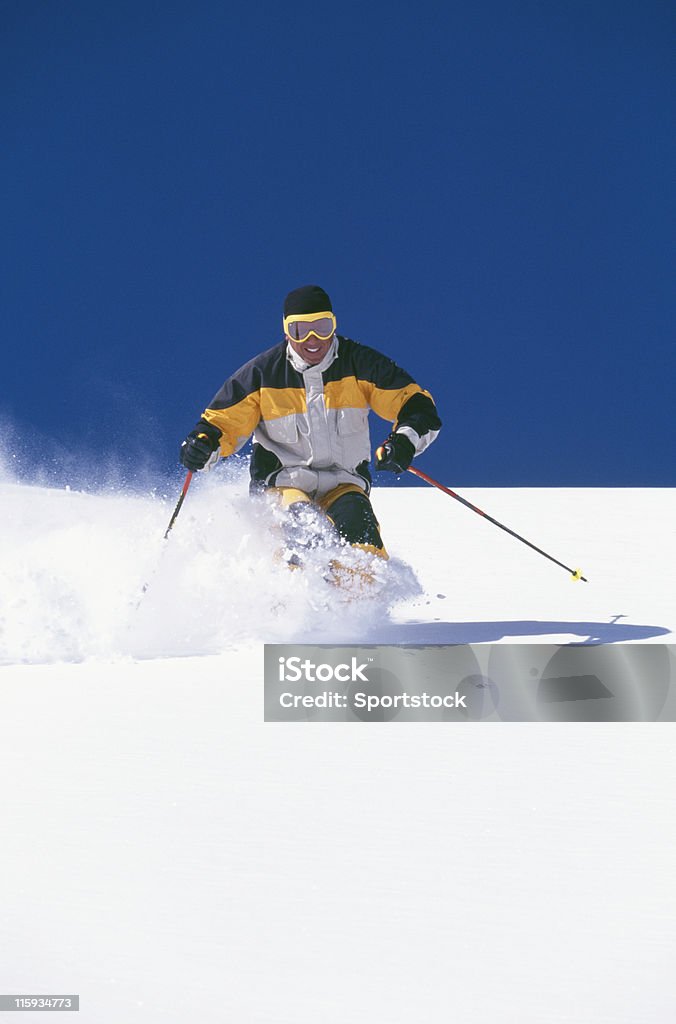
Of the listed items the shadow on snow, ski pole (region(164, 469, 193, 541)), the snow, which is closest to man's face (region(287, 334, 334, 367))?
ski pole (region(164, 469, 193, 541))

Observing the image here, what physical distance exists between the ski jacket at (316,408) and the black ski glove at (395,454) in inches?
5.4

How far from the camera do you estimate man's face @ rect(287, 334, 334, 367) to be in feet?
13.9

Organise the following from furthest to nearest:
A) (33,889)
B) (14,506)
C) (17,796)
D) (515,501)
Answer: (515,501) → (14,506) → (17,796) → (33,889)

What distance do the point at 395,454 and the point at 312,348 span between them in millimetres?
550

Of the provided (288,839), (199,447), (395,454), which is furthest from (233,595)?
(288,839)

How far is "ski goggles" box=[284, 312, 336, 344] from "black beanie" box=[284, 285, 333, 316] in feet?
0.06

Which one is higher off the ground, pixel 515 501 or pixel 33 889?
pixel 515 501

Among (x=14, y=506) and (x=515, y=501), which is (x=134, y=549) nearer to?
(x=14, y=506)

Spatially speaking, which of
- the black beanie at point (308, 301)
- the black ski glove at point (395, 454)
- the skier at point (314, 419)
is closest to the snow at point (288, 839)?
the skier at point (314, 419)

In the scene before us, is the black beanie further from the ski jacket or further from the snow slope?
the snow slope

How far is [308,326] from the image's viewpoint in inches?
166

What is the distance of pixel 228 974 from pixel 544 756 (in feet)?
3.68

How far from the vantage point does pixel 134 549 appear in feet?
14.5

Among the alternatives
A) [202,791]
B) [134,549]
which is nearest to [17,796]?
[202,791]
